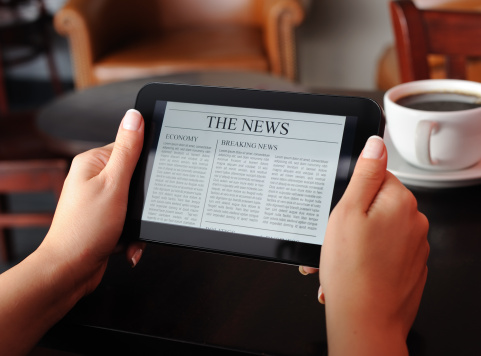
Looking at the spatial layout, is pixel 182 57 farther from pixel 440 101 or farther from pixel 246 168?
pixel 246 168

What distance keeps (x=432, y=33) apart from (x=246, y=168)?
69cm

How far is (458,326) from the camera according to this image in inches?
18.5

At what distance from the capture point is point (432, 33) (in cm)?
106

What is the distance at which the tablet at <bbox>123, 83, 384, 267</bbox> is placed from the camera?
19.8 inches

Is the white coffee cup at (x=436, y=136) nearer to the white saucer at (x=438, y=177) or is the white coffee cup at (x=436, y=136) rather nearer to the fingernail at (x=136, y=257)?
the white saucer at (x=438, y=177)

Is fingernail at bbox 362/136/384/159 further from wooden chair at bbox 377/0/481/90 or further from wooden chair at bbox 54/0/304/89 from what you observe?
wooden chair at bbox 54/0/304/89

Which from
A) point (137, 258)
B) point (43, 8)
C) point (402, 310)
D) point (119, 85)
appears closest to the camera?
point (402, 310)

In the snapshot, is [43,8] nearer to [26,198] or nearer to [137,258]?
[26,198]

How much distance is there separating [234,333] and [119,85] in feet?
4.08

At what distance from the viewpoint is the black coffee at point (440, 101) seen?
27.6 inches

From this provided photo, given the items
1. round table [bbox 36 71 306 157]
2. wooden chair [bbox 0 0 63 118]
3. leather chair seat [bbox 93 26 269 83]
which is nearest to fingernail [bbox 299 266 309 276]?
round table [bbox 36 71 306 157]

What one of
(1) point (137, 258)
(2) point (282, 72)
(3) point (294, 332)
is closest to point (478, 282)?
(3) point (294, 332)

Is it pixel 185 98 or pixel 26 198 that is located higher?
pixel 185 98

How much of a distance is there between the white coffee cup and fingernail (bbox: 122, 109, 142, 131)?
11.7 inches
